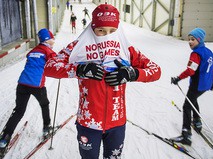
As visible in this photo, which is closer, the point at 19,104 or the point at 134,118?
the point at 19,104

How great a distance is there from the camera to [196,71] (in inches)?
161

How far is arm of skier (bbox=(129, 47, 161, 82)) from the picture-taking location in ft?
6.95

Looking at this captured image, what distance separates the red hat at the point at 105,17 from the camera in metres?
2.05

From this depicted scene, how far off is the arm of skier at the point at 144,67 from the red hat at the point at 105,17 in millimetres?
315

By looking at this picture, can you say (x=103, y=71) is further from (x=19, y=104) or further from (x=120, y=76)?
(x=19, y=104)

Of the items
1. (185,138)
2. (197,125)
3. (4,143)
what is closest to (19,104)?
(4,143)

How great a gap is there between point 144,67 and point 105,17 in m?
0.61

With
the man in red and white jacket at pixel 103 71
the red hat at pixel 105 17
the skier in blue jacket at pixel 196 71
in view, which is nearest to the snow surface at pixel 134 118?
the skier in blue jacket at pixel 196 71

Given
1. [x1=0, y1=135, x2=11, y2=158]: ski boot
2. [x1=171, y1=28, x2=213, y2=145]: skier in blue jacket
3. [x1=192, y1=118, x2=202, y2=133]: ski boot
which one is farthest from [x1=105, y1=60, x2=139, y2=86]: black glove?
[x1=192, y1=118, x2=202, y2=133]: ski boot

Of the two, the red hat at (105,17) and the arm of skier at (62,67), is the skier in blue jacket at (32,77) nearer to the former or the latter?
the arm of skier at (62,67)

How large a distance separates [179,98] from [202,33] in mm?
2899

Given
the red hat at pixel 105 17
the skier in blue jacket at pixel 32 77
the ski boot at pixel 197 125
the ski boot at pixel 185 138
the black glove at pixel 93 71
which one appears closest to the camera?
the black glove at pixel 93 71

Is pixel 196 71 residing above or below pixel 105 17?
below

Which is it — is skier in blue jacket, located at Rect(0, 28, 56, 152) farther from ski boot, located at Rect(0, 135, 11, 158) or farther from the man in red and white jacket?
the man in red and white jacket
